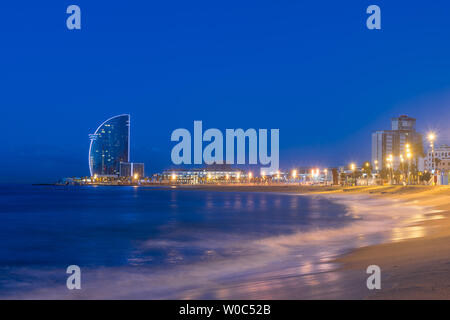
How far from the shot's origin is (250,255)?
13.5m

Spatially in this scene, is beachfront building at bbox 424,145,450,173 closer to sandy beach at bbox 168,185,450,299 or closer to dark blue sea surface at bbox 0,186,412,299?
dark blue sea surface at bbox 0,186,412,299

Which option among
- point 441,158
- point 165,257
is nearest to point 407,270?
Answer: point 165,257

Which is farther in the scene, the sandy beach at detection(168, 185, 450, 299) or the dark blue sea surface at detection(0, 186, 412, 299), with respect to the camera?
the dark blue sea surface at detection(0, 186, 412, 299)

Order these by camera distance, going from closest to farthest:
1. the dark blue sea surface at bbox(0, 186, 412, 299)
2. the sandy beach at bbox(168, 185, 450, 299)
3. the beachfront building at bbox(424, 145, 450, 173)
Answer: the sandy beach at bbox(168, 185, 450, 299)
the dark blue sea surface at bbox(0, 186, 412, 299)
the beachfront building at bbox(424, 145, 450, 173)

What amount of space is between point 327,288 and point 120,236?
15.2m

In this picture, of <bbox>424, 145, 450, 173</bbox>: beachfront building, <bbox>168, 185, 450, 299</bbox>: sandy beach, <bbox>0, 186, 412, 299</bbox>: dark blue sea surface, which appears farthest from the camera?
<bbox>424, 145, 450, 173</bbox>: beachfront building

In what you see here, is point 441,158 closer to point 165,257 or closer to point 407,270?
point 165,257

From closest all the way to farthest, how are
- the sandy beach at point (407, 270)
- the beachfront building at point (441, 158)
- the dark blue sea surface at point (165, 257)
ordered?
1. the sandy beach at point (407, 270)
2. the dark blue sea surface at point (165, 257)
3. the beachfront building at point (441, 158)

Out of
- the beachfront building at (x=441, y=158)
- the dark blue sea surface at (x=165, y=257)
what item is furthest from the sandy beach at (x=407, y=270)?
the beachfront building at (x=441, y=158)

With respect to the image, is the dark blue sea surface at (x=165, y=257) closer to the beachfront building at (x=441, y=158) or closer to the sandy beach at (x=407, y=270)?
the sandy beach at (x=407, y=270)

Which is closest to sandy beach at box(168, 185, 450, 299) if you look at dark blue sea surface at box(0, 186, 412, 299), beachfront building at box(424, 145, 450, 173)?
dark blue sea surface at box(0, 186, 412, 299)
